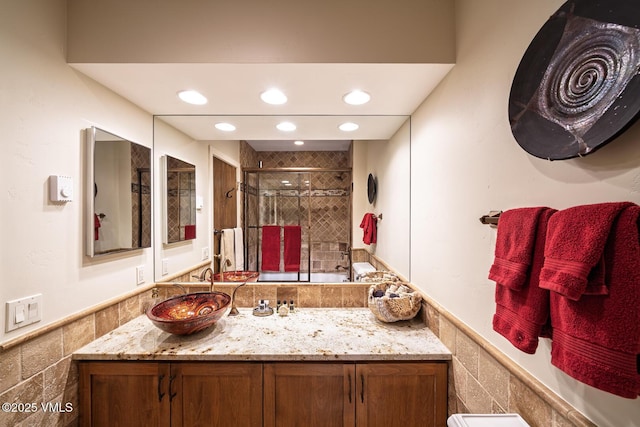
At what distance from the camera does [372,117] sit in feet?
5.32

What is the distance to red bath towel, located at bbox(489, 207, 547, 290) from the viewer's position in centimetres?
62

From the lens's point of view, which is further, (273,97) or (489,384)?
(273,97)

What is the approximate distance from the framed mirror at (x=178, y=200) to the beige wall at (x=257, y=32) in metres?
0.73

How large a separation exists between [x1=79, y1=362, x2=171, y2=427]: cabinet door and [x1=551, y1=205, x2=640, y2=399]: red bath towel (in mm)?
1484

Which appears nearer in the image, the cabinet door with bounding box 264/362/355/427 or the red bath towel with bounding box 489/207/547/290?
the red bath towel with bounding box 489/207/547/290

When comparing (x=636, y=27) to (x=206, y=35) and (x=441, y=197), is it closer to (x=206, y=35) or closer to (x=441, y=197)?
(x=441, y=197)

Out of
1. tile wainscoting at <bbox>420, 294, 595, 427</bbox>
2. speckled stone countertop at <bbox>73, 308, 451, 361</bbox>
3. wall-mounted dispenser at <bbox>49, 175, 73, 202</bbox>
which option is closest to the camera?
tile wainscoting at <bbox>420, 294, 595, 427</bbox>

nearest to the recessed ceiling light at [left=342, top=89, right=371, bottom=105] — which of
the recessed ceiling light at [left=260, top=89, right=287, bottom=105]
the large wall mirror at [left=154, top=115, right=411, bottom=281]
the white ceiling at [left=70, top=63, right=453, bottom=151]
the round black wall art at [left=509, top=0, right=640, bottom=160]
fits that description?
the white ceiling at [left=70, top=63, right=453, bottom=151]

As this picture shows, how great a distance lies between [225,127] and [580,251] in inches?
71.9

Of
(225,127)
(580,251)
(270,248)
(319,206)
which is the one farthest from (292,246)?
(580,251)

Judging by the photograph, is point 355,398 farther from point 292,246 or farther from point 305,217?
point 305,217

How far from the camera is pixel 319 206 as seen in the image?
5.66ft

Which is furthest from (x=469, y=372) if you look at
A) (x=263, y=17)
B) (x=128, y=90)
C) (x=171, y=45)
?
(x=128, y=90)

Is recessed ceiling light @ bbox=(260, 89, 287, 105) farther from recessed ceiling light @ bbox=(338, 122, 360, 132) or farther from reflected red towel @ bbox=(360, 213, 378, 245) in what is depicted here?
reflected red towel @ bbox=(360, 213, 378, 245)
